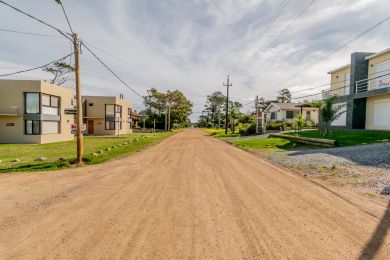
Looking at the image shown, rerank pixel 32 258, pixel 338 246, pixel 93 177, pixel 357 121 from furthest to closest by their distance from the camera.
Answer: pixel 357 121 → pixel 93 177 → pixel 338 246 → pixel 32 258

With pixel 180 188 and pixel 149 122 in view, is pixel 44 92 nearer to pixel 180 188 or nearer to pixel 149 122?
pixel 180 188

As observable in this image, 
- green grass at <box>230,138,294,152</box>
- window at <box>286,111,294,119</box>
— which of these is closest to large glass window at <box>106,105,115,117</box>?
green grass at <box>230,138,294,152</box>

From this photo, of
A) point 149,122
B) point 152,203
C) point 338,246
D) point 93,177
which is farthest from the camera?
point 149,122

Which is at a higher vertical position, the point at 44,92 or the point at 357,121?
the point at 44,92

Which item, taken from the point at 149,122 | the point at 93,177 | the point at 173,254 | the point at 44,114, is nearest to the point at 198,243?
the point at 173,254

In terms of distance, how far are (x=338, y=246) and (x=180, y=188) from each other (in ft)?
14.9

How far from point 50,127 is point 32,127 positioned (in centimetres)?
175

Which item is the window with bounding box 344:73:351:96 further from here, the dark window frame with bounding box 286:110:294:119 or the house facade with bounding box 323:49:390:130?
the dark window frame with bounding box 286:110:294:119

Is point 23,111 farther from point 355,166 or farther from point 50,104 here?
point 355,166

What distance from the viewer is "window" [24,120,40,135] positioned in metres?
23.9

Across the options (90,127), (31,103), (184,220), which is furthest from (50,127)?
(184,220)

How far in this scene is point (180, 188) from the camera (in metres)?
7.63

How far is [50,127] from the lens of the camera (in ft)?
83.8

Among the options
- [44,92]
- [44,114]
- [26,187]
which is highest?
[44,92]
